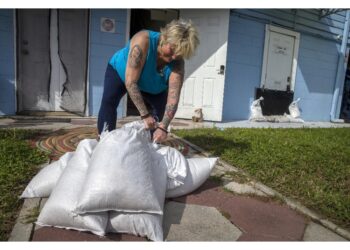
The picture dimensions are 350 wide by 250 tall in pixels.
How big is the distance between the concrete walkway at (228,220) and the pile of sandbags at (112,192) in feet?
0.27

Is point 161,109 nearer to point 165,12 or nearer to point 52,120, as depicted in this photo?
point 52,120

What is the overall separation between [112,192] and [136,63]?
3.67ft

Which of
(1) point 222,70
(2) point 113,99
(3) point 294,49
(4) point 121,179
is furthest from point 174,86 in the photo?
(3) point 294,49

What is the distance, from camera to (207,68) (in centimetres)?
656

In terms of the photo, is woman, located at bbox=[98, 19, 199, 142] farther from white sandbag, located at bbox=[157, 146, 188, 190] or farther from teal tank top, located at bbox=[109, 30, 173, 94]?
white sandbag, located at bbox=[157, 146, 188, 190]

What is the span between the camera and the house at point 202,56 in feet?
18.4

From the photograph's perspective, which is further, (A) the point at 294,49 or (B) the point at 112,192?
(A) the point at 294,49

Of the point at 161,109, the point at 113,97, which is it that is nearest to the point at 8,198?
the point at 113,97

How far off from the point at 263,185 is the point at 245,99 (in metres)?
5.01

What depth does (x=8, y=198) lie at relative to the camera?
2100mm

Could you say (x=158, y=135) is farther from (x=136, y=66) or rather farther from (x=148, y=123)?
(x=136, y=66)

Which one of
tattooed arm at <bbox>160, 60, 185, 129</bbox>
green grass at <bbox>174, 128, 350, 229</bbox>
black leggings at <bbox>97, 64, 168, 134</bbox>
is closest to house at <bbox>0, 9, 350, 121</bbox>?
green grass at <bbox>174, 128, 350, 229</bbox>

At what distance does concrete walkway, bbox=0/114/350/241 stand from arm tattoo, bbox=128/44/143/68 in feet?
3.57

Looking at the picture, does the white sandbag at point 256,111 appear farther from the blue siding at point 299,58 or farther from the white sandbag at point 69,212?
the white sandbag at point 69,212
